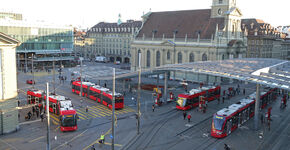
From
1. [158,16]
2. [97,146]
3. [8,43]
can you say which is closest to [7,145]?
[97,146]

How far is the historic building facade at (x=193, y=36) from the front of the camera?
219ft

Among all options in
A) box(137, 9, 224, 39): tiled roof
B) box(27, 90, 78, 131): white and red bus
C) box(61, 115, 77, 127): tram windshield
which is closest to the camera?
box(61, 115, 77, 127): tram windshield

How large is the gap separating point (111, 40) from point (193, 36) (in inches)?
2469

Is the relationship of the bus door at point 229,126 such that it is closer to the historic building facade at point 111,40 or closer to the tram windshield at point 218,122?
the tram windshield at point 218,122

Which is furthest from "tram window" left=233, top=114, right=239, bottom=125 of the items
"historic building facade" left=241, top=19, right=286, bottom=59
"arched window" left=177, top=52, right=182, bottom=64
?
"historic building facade" left=241, top=19, right=286, bottom=59

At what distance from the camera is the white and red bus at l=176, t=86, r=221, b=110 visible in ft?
131

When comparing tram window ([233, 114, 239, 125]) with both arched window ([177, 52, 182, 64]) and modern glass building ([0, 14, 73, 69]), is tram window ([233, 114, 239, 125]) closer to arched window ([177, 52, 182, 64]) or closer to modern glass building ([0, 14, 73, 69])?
arched window ([177, 52, 182, 64])

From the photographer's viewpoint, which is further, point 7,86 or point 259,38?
point 259,38

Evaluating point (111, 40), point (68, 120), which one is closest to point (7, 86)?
point (68, 120)

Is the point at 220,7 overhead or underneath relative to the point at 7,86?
overhead

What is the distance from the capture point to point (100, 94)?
42969 mm

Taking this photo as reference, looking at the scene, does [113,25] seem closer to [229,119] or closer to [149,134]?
[149,134]

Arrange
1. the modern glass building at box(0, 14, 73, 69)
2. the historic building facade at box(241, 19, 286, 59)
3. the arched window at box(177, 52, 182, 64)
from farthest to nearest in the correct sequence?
the historic building facade at box(241, 19, 286, 59) → the modern glass building at box(0, 14, 73, 69) → the arched window at box(177, 52, 182, 64)

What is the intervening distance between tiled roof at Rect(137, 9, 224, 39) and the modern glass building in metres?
29.5
